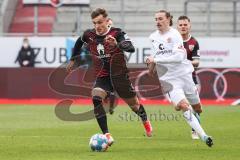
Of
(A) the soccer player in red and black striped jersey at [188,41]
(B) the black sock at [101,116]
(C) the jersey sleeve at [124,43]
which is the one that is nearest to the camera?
(B) the black sock at [101,116]

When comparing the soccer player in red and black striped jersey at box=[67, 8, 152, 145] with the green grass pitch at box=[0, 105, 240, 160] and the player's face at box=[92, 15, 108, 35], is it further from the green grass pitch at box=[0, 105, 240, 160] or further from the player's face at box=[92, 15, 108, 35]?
the green grass pitch at box=[0, 105, 240, 160]

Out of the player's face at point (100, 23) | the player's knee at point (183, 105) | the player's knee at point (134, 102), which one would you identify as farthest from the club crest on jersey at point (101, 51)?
the player's knee at point (183, 105)

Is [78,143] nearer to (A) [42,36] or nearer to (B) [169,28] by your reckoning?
(B) [169,28]

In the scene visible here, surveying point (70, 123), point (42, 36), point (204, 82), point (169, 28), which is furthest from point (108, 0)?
point (169, 28)

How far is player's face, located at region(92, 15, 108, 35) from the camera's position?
1380 centimetres

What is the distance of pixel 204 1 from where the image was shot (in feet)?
110

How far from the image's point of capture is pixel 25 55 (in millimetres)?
31891

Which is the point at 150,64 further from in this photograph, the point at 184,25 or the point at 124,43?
the point at 184,25

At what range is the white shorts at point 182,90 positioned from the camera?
14.1 meters

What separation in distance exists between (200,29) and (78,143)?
20.3m

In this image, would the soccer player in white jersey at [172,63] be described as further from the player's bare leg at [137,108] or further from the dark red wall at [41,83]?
the dark red wall at [41,83]

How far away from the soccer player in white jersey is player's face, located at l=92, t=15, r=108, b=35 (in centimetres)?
102

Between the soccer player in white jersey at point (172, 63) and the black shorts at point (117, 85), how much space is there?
29.4 inches

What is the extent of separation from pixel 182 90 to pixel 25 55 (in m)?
18.3
